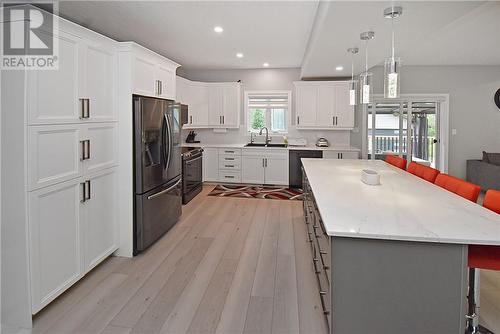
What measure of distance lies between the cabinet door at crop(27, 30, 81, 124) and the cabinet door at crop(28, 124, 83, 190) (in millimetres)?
74

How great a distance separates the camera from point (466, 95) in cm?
654

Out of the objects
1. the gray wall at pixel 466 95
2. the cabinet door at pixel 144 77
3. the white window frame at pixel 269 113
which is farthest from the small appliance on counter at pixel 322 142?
the cabinet door at pixel 144 77

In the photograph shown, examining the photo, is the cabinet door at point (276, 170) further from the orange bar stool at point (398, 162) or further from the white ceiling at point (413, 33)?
the orange bar stool at point (398, 162)

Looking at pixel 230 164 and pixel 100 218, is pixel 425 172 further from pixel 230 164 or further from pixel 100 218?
pixel 230 164

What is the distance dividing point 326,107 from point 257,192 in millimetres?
2249

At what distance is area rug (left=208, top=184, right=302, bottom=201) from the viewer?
5910 mm

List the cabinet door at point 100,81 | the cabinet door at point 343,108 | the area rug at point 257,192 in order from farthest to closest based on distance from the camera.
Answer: the cabinet door at point 343,108 < the area rug at point 257,192 < the cabinet door at point 100,81

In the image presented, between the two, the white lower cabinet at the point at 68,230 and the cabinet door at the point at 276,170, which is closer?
the white lower cabinet at the point at 68,230

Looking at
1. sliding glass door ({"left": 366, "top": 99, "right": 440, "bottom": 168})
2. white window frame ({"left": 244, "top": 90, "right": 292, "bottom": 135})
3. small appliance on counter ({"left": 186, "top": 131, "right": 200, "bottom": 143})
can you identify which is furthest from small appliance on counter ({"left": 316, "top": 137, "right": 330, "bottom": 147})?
small appliance on counter ({"left": 186, "top": 131, "right": 200, "bottom": 143})

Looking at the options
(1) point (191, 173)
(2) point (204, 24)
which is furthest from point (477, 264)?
(1) point (191, 173)

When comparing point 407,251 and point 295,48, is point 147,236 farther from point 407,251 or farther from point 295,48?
point 295,48

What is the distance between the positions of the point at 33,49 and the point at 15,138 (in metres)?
0.58

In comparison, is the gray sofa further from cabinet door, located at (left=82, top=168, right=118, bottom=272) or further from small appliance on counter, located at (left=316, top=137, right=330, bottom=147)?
cabinet door, located at (left=82, top=168, right=118, bottom=272)

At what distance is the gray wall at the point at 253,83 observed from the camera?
6.88m
